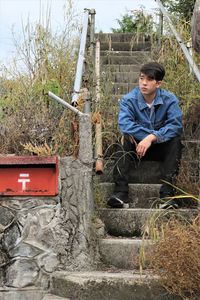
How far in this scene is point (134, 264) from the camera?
5.29m

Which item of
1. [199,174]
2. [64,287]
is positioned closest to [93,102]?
[199,174]

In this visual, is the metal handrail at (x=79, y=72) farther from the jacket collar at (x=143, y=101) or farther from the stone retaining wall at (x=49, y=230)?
the jacket collar at (x=143, y=101)

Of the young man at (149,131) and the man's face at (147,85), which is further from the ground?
the man's face at (147,85)

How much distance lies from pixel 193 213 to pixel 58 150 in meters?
1.14

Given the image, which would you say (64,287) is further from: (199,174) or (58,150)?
(199,174)

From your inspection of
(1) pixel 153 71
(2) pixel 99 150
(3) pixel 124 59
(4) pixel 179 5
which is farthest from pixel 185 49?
(4) pixel 179 5

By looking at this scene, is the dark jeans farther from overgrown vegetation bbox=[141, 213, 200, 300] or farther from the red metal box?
overgrown vegetation bbox=[141, 213, 200, 300]

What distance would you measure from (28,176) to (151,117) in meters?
1.42

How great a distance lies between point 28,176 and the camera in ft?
17.2

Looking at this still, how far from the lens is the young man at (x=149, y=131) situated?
595cm

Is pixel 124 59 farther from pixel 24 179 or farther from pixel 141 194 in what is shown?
pixel 24 179

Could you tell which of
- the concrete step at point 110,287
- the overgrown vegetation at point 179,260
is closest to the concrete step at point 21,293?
the concrete step at point 110,287

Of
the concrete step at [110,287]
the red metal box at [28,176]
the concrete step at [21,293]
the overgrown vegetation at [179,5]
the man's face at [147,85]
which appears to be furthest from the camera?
the overgrown vegetation at [179,5]

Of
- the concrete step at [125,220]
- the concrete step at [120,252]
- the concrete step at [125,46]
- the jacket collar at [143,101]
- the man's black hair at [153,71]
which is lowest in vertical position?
the concrete step at [120,252]
